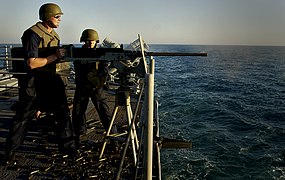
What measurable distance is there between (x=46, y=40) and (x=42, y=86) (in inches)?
31.9

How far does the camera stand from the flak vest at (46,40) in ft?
14.1

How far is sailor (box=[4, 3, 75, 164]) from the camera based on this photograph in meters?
4.17

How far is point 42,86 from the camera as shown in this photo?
15.1 ft

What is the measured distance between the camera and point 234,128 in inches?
599

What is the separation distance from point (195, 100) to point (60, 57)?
720 inches

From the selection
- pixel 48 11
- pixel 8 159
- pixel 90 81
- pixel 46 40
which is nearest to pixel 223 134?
pixel 90 81

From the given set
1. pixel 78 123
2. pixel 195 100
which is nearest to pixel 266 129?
pixel 195 100

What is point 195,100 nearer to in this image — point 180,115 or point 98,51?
point 180,115

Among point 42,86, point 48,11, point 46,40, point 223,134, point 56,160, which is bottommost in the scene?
point 223,134

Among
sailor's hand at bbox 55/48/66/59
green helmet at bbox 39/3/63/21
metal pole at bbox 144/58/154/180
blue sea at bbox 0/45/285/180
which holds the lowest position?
blue sea at bbox 0/45/285/180

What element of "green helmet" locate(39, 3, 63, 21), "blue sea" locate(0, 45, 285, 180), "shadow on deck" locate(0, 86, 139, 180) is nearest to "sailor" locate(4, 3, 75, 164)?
"green helmet" locate(39, 3, 63, 21)

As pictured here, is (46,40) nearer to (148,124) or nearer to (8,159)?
(8,159)

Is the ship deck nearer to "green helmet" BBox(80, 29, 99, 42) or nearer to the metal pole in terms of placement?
the metal pole

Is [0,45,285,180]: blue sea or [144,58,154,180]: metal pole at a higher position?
[144,58,154,180]: metal pole
